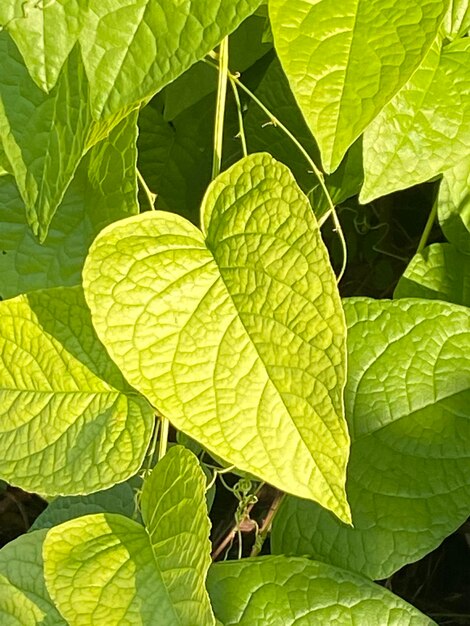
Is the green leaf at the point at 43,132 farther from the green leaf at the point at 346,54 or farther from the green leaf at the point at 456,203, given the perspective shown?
the green leaf at the point at 456,203

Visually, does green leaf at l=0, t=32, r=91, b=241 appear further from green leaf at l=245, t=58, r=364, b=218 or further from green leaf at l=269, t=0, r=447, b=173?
green leaf at l=245, t=58, r=364, b=218

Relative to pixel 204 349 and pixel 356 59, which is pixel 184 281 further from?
pixel 356 59

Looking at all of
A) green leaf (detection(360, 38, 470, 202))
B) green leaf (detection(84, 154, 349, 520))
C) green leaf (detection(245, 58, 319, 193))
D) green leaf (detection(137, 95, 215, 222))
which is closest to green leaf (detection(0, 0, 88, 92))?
green leaf (detection(84, 154, 349, 520))

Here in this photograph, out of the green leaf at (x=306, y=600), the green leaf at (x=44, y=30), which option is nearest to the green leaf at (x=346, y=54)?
the green leaf at (x=44, y=30)

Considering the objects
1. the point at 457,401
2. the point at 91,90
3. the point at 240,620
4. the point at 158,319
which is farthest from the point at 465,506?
the point at 91,90

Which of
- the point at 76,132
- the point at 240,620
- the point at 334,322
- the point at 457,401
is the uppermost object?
the point at 76,132

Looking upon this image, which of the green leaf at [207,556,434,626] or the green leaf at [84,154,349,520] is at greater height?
the green leaf at [84,154,349,520]
